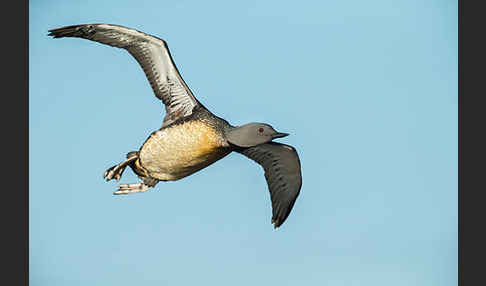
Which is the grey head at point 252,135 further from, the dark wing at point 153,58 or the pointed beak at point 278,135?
the dark wing at point 153,58

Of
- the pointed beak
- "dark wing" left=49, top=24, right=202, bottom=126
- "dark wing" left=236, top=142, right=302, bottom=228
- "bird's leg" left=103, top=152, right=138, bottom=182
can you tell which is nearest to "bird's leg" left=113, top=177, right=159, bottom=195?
"bird's leg" left=103, top=152, right=138, bottom=182

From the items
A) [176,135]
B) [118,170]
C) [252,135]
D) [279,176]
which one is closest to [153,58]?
[176,135]

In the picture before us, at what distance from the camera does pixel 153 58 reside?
66.3ft

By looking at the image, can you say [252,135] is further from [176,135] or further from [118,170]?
[118,170]

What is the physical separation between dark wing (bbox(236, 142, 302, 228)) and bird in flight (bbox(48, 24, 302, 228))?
0.03 meters

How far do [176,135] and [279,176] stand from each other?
133 inches

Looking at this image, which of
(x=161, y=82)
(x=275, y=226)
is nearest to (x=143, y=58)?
(x=161, y=82)

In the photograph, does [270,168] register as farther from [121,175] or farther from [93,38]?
[93,38]

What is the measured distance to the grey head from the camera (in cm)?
1895

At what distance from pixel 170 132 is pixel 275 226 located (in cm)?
386

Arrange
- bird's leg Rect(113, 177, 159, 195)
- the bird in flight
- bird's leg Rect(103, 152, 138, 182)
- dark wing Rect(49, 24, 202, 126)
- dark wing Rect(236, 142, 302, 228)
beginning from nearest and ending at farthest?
1. the bird in flight
2. dark wing Rect(49, 24, 202, 126)
3. bird's leg Rect(103, 152, 138, 182)
4. bird's leg Rect(113, 177, 159, 195)
5. dark wing Rect(236, 142, 302, 228)

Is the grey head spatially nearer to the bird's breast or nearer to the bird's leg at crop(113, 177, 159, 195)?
the bird's breast

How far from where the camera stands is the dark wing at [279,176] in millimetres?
21203

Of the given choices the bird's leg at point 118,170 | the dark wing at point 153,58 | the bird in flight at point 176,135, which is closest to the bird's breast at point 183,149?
the bird in flight at point 176,135
